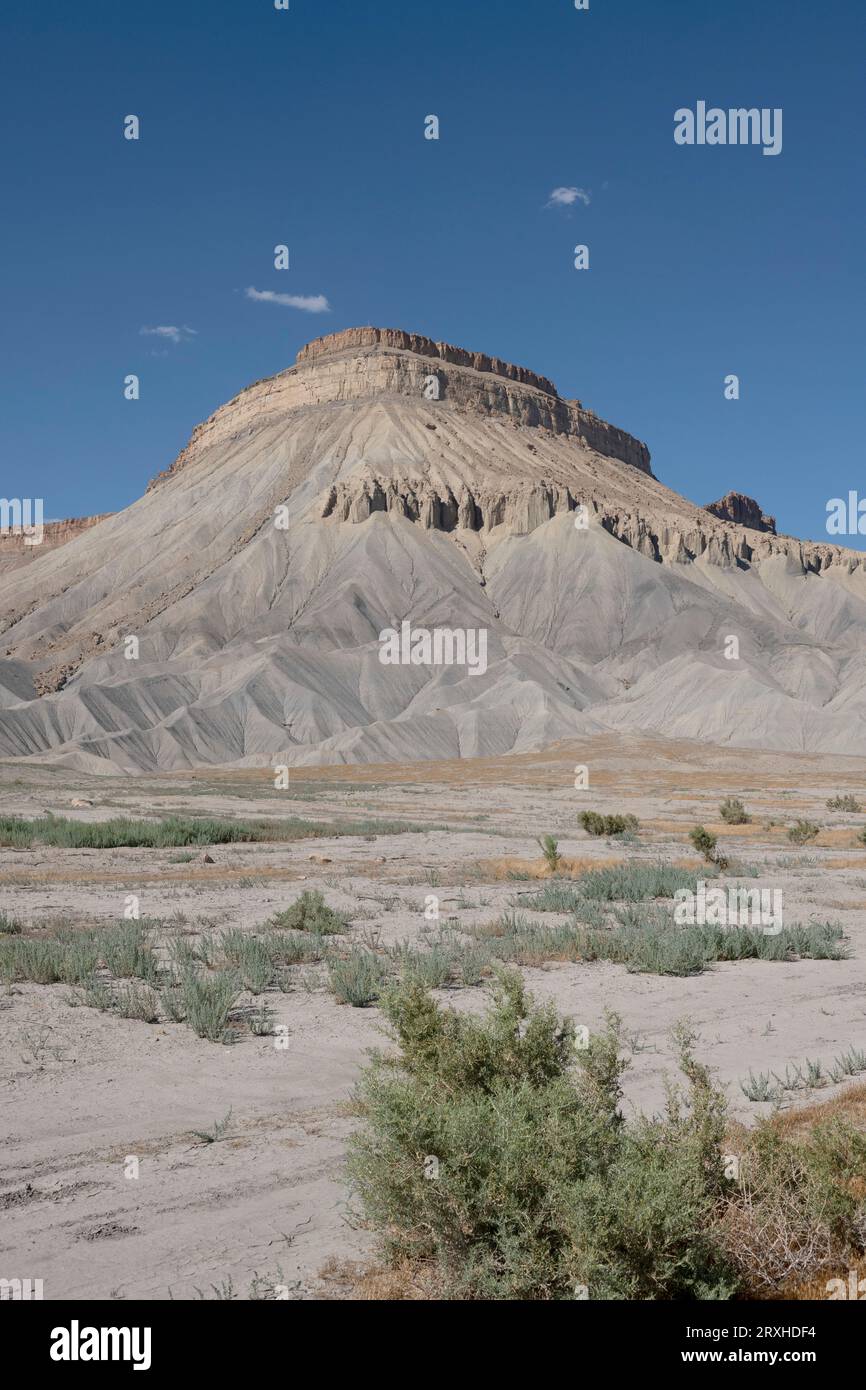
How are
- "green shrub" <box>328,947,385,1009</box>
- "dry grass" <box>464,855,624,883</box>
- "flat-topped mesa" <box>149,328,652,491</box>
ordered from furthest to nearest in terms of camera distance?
1. "flat-topped mesa" <box>149,328,652,491</box>
2. "dry grass" <box>464,855,624,883</box>
3. "green shrub" <box>328,947,385,1009</box>

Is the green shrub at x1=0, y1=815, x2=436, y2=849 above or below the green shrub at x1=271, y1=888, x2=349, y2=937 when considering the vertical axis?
above

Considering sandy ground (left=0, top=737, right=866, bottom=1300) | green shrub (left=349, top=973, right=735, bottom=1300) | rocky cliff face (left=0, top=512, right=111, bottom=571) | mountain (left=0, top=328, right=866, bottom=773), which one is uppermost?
A: rocky cliff face (left=0, top=512, right=111, bottom=571)

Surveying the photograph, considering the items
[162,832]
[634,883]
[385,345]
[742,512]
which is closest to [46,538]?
[385,345]

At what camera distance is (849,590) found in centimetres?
13838

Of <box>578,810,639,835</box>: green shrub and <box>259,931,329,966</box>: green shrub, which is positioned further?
<box>578,810,639,835</box>: green shrub

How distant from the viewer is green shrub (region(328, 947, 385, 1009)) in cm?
999

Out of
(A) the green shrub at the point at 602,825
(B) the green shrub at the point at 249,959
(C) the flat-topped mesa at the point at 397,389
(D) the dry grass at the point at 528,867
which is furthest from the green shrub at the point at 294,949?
(C) the flat-topped mesa at the point at 397,389

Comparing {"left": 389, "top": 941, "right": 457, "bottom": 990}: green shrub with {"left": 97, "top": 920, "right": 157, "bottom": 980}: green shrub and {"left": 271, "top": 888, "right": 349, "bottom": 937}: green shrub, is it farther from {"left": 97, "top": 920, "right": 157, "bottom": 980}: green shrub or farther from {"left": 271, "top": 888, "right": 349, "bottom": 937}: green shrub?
{"left": 97, "top": 920, "right": 157, "bottom": 980}: green shrub

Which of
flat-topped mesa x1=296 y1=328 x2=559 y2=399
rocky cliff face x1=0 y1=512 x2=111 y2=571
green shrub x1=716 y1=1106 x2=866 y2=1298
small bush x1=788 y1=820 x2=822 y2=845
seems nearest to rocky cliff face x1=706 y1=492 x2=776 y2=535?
flat-topped mesa x1=296 y1=328 x2=559 y2=399

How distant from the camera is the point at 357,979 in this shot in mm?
10273

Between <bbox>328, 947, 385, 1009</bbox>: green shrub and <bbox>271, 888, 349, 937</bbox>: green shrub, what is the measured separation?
242 cm
